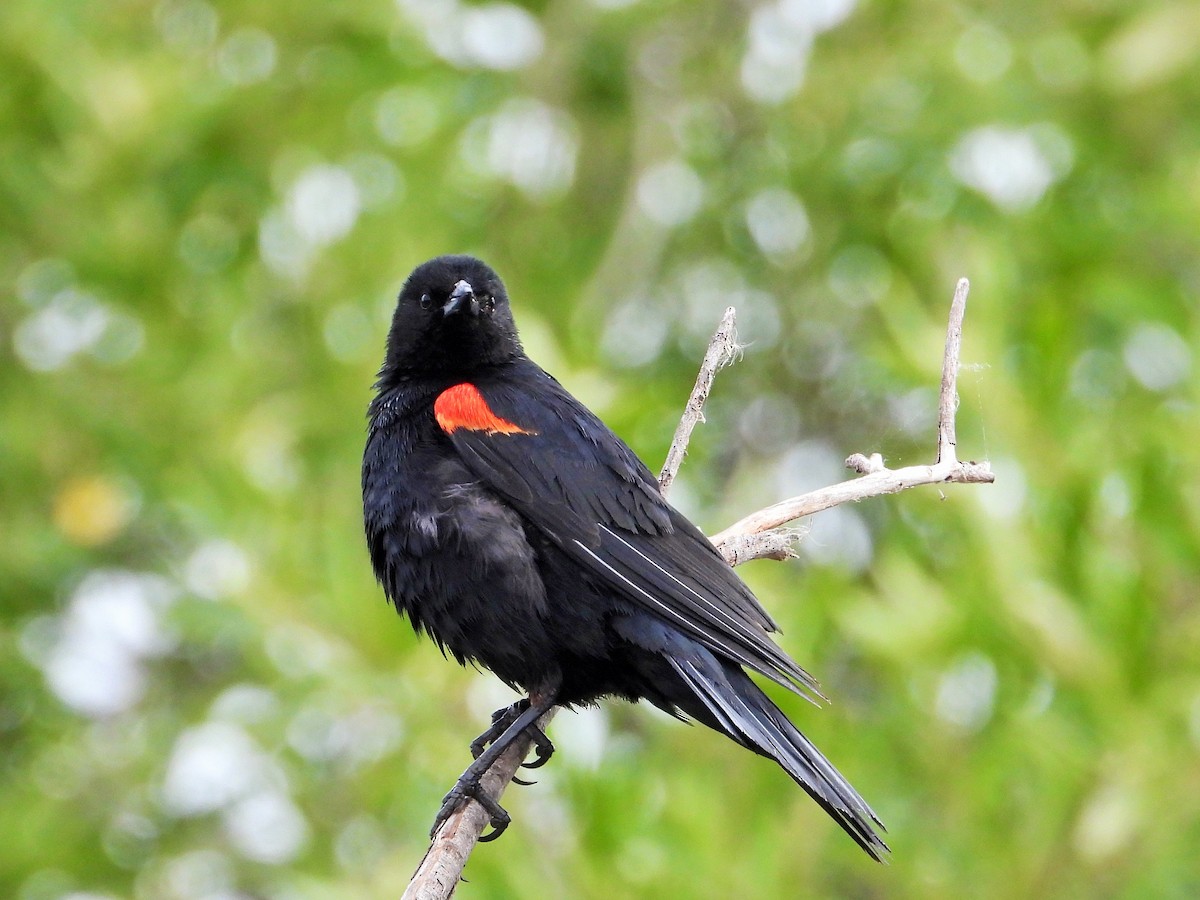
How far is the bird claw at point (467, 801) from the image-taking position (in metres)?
3.37

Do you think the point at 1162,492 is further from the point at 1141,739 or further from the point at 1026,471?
the point at 1141,739

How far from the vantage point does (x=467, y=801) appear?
3.39 m

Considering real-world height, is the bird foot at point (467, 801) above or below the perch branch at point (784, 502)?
below

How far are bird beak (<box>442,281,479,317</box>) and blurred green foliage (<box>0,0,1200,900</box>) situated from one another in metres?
1.49

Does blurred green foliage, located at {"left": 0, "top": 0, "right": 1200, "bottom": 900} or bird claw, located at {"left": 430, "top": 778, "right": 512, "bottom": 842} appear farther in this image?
blurred green foliage, located at {"left": 0, "top": 0, "right": 1200, "bottom": 900}

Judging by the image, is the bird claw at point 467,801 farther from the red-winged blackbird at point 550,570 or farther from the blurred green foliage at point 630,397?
the blurred green foliage at point 630,397

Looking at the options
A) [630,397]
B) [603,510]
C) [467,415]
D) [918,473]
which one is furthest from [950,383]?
[630,397]

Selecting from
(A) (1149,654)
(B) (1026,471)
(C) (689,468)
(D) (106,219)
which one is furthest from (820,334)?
(D) (106,219)

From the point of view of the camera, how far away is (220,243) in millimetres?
7555

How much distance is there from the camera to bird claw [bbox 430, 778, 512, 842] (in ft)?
11.1

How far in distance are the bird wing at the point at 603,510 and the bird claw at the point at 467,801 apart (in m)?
0.57

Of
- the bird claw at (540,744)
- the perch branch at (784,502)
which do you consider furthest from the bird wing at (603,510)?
the bird claw at (540,744)

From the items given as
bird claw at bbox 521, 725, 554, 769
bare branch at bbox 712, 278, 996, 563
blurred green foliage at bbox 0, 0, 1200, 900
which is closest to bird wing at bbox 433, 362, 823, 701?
bare branch at bbox 712, 278, 996, 563

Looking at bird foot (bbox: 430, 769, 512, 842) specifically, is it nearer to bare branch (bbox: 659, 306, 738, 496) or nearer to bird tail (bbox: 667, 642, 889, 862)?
bird tail (bbox: 667, 642, 889, 862)
